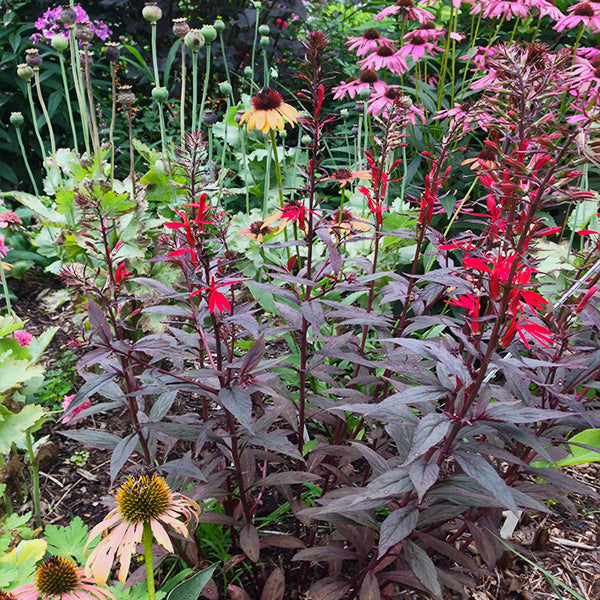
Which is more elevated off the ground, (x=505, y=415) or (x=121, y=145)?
(x=505, y=415)

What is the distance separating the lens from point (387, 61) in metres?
2.99

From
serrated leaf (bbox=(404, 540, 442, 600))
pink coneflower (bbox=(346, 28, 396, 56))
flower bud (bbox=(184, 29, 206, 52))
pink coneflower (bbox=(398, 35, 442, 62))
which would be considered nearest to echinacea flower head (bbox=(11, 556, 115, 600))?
serrated leaf (bbox=(404, 540, 442, 600))

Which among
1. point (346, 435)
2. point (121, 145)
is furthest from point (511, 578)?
point (121, 145)

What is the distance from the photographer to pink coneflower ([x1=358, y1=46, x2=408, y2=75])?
9.75 ft

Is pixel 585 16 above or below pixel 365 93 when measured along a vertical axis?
above

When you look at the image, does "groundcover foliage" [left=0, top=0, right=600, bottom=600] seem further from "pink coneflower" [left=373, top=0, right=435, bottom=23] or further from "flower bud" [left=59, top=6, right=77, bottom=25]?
"pink coneflower" [left=373, top=0, right=435, bottom=23]

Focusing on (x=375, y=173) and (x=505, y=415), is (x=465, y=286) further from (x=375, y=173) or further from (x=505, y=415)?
(x=375, y=173)

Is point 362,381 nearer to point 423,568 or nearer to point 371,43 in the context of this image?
point 423,568

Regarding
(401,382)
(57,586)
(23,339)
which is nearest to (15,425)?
(23,339)

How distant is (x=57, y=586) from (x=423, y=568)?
742 millimetres

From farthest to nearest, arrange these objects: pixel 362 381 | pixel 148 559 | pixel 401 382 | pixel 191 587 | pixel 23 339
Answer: pixel 23 339
pixel 362 381
pixel 401 382
pixel 191 587
pixel 148 559

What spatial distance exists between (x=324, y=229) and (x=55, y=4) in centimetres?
451

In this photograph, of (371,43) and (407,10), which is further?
(371,43)

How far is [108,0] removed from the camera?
14.3ft
